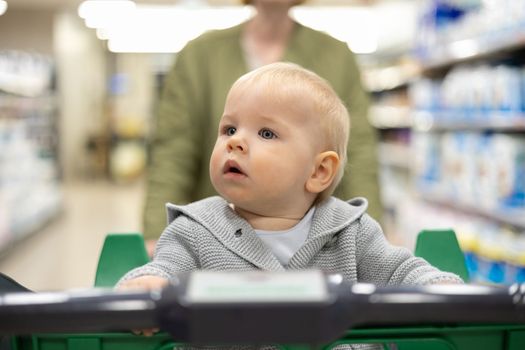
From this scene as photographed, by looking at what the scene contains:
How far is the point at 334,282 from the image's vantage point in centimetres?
81

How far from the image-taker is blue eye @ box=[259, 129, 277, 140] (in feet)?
4.34

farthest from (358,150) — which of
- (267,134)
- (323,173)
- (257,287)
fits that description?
(257,287)

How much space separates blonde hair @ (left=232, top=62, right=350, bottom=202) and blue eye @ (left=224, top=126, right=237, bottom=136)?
0.27 feet

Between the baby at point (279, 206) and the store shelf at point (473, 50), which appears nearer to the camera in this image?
the baby at point (279, 206)

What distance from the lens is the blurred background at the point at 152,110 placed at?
4.66m

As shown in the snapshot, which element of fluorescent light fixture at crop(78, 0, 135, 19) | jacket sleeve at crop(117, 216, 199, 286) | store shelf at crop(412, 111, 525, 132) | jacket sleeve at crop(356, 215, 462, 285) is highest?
fluorescent light fixture at crop(78, 0, 135, 19)

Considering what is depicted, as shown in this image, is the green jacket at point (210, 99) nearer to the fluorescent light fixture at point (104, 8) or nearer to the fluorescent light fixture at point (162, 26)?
the fluorescent light fixture at point (162, 26)

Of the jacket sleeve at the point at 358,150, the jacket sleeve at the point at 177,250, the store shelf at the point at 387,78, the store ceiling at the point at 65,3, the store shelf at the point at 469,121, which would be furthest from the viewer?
the store ceiling at the point at 65,3

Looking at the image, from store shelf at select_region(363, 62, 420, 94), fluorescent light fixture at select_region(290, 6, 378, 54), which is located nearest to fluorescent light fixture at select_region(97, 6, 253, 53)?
fluorescent light fixture at select_region(290, 6, 378, 54)

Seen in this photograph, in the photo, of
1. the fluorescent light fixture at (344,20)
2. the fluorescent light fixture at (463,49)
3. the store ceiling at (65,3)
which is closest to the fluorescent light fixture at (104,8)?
the store ceiling at (65,3)

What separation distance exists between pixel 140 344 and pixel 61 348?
0.12 m

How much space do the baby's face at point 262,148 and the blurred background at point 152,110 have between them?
110 cm

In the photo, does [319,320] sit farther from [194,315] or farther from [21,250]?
[21,250]

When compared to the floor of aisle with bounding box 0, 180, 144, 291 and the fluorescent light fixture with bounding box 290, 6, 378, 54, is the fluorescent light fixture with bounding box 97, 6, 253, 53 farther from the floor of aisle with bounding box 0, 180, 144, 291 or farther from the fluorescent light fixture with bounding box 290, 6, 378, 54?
the floor of aisle with bounding box 0, 180, 144, 291
